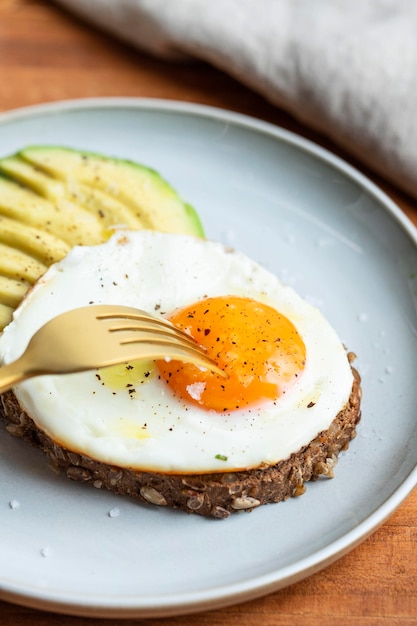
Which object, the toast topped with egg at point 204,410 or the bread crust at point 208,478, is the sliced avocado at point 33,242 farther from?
the bread crust at point 208,478

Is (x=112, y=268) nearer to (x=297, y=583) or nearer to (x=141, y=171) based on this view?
(x=141, y=171)

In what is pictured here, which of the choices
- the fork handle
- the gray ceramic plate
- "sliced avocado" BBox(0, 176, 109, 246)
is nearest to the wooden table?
the gray ceramic plate

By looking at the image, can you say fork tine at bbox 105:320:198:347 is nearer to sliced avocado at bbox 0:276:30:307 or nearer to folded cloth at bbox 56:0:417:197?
sliced avocado at bbox 0:276:30:307

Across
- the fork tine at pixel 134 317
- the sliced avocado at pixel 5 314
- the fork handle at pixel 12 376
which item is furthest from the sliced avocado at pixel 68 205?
the fork handle at pixel 12 376

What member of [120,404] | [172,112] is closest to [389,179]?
[172,112]

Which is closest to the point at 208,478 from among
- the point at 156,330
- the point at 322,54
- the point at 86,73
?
the point at 156,330

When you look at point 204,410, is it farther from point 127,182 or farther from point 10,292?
point 127,182
